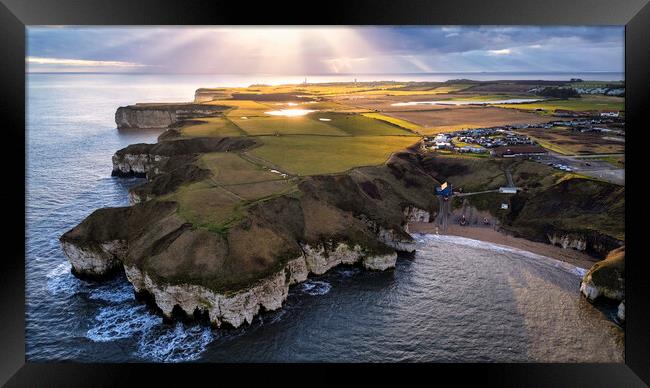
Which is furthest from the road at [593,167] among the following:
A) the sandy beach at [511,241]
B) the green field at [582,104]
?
the sandy beach at [511,241]

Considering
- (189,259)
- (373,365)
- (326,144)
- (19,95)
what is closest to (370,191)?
(326,144)

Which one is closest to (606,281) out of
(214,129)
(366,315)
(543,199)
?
(543,199)

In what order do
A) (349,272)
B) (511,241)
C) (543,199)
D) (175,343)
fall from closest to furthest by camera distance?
(175,343) < (349,272) < (511,241) < (543,199)

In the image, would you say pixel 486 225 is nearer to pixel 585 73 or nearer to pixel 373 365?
pixel 585 73

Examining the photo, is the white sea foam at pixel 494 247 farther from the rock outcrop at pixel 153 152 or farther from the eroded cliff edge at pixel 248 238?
the rock outcrop at pixel 153 152

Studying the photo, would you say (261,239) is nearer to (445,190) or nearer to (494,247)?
(494,247)

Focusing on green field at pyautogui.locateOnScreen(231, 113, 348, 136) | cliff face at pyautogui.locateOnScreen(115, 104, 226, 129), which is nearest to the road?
green field at pyautogui.locateOnScreen(231, 113, 348, 136)
